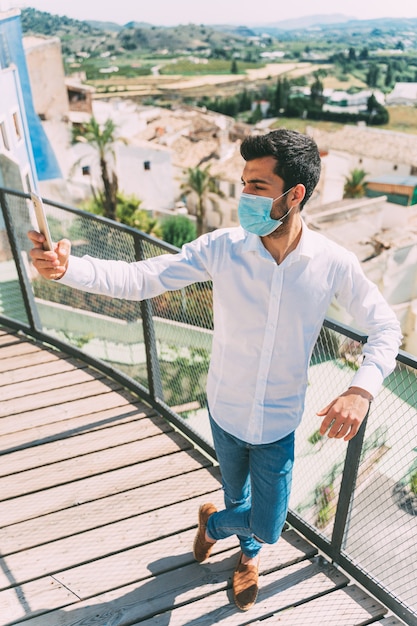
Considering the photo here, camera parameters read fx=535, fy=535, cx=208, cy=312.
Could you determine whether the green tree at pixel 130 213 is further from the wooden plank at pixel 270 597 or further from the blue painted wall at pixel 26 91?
the wooden plank at pixel 270 597

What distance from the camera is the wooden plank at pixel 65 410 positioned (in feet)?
10.9

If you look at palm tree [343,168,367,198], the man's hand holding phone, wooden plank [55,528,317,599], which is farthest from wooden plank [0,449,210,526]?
palm tree [343,168,367,198]

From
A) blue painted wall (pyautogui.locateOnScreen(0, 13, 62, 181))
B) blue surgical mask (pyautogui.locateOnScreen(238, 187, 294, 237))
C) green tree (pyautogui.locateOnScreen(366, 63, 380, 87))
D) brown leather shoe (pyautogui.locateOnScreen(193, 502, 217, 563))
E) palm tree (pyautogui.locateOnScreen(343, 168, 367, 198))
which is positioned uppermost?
blue surgical mask (pyautogui.locateOnScreen(238, 187, 294, 237))

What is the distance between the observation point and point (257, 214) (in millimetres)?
1713

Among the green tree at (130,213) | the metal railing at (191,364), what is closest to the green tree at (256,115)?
the green tree at (130,213)

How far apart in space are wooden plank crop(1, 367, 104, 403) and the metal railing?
0.12 m

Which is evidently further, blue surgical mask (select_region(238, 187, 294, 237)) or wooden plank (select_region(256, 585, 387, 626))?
wooden plank (select_region(256, 585, 387, 626))

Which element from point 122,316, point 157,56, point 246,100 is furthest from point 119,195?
point 157,56

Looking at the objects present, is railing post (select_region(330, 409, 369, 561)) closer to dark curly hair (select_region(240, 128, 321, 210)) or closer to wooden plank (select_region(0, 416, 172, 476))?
dark curly hair (select_region(240, 128, 321, 210))

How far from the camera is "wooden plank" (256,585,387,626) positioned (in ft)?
7.48

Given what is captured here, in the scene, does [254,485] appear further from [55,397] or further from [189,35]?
[189,35]

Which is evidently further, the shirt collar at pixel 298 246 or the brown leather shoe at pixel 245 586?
the brown leather shoe at pixel 245 586

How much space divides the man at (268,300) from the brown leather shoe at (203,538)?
15.9 inches

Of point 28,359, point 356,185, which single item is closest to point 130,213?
point 356,185
